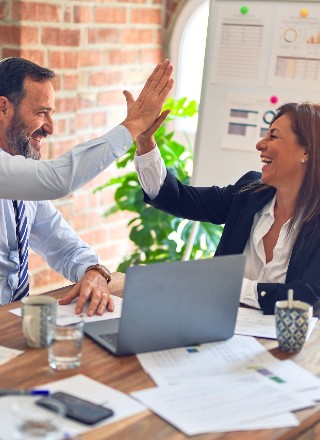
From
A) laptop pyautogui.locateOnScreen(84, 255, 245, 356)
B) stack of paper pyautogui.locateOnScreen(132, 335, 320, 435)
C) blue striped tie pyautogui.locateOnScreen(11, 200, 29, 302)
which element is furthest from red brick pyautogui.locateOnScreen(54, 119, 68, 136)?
stack of paper pyautogui.locateOnScreen(132, 335, 320, 435)

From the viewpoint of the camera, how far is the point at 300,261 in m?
2.23

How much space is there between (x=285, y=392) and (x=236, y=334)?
1.12ft

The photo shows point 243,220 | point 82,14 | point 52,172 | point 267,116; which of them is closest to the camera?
point 52,172

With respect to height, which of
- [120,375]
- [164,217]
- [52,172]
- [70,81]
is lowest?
[164,217]

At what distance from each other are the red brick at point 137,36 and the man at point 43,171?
1.59 meters

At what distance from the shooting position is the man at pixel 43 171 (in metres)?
1.91

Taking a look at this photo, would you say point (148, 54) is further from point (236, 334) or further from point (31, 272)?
point (236, 334)

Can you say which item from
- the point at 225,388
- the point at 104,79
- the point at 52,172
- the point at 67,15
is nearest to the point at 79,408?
the point at 225,388

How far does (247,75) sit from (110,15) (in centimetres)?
88

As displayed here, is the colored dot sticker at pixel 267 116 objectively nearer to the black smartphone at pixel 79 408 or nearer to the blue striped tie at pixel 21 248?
the blue striped tie at pixel 21 248

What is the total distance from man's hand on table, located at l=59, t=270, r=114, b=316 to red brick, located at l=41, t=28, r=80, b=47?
1.52 meters

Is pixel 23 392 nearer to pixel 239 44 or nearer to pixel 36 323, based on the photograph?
pixel 36 323

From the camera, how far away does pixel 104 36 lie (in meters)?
3.73

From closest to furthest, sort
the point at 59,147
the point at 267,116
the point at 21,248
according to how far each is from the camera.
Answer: the point at 21,248 → the point at 267,116 → the point at 59,147
